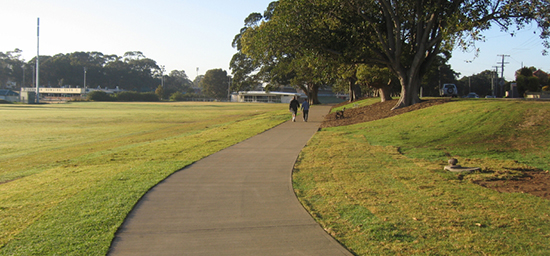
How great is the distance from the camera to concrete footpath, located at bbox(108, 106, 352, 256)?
4789 mm

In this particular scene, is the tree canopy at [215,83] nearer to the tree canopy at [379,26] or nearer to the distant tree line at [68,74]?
the distant tree line at [68,74]

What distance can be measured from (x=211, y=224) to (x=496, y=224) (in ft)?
12.1

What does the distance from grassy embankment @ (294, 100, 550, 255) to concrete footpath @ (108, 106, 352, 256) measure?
0.34 meters

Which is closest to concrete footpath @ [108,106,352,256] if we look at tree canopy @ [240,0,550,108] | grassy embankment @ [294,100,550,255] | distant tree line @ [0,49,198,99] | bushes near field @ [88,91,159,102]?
grassy embankment @ [294,100,550,255]

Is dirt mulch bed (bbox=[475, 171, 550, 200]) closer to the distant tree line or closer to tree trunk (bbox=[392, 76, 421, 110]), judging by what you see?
tree trunk (bbox=[392, 76, 421, 110])

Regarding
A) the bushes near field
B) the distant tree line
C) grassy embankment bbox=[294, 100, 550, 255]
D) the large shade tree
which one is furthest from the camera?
the distant tree line

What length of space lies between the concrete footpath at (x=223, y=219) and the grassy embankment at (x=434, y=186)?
1.13 ft

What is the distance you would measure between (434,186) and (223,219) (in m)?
3.95

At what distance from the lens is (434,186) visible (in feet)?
24.6

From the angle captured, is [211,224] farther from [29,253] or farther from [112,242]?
[29,253]

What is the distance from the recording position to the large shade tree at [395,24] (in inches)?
719

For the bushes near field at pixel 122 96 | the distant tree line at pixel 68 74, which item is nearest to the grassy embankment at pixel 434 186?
the bushes near field at pixel 122 96

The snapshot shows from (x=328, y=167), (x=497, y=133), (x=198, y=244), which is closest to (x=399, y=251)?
(x=198, y=244)

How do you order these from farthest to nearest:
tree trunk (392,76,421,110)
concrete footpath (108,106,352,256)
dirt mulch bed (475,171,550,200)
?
tree trunk (392,76,421,110) → dirt mulch bed (475,171,550,200) → concrete footpath (108,106,352,256)
